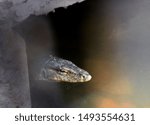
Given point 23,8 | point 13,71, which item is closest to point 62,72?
point 13,71

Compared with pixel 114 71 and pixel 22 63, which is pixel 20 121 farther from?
pixel 114 71

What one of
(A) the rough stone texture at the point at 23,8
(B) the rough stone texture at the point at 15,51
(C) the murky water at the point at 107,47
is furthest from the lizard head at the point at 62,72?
(A) the rough stone texture at the point at 23,8

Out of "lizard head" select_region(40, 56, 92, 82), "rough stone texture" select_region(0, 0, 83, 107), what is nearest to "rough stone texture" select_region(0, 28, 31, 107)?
"rough stone texture" select_region(0, 0, 83, 107)

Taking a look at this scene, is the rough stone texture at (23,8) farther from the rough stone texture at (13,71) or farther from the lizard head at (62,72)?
the lizard head at (62,72)

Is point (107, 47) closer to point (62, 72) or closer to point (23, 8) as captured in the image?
point (62, 72)

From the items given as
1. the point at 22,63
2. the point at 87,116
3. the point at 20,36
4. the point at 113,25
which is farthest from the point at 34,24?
the point at 87,116

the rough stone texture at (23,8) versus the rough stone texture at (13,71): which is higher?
the rough stone texture at (23,8)

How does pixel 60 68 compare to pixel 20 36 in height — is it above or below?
below
